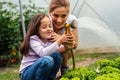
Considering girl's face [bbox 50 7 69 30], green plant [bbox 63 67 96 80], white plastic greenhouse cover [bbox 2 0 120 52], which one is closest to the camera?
green plant [bbox 63 67 96 80]

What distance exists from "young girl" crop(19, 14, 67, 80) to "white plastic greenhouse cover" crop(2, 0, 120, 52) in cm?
337

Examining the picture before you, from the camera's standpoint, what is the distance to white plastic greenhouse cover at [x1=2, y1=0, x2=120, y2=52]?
6867mm

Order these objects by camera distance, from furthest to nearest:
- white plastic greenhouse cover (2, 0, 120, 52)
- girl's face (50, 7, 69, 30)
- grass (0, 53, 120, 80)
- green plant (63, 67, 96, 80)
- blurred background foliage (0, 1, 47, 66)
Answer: white plastic greenhouse cover (2, 0, 120, 52)
blurred background foliage (0, 1, 47, 66)
grass (0, 53, 120, 80)
girl's face (50, 7, 69, 30)
green plant (63, 67, 96, 80)

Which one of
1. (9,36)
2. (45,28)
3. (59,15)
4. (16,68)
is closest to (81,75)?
(45,28)

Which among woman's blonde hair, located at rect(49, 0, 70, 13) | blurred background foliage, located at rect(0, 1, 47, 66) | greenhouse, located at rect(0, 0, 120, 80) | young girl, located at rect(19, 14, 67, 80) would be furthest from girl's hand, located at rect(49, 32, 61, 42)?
blurred background foliage, located at rect(0, 1, 47, 66)

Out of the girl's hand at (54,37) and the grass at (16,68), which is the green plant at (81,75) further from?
the grass at (16,68)

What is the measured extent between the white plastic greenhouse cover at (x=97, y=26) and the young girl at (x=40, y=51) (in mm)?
3370

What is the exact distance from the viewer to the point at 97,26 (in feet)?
23.0

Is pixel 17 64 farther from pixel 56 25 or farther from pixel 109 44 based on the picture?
pixel 56 25

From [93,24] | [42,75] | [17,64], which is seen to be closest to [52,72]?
[42,75]

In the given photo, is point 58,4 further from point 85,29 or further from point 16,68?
point 85,29

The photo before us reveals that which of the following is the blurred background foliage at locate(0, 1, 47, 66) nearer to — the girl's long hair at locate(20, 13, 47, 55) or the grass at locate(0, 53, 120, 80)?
the grass at locate(0, 53, 120, 80)

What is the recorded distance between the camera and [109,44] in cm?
701

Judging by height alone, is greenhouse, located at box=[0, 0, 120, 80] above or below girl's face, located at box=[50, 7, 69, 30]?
below
